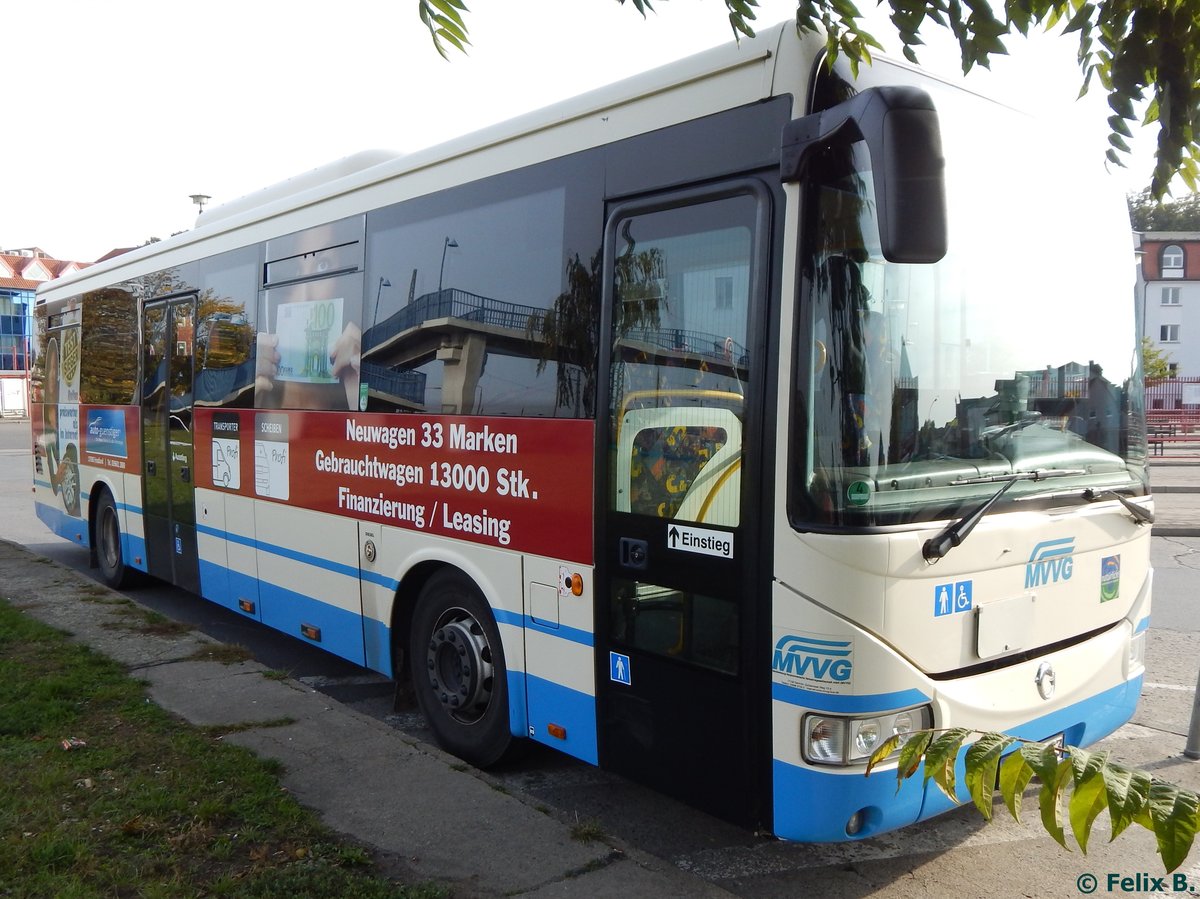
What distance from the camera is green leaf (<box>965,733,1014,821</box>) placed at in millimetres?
1543

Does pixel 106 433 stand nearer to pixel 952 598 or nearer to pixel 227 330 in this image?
pixel 227 330

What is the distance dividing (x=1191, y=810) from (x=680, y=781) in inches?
109

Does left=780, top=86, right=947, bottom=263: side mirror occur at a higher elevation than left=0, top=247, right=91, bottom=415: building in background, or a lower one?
lower

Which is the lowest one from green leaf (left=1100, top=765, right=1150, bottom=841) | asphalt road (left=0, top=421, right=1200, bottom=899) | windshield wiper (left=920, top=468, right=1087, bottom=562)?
asphalt road (left=0, top=421, right=1200, bottom=899)

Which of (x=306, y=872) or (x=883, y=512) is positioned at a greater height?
(x=883, y=512)

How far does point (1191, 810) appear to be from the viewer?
1.36 meters

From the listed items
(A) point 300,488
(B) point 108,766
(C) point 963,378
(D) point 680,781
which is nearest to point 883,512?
(C) point 963,378

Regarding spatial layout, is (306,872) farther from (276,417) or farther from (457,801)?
(276,417)

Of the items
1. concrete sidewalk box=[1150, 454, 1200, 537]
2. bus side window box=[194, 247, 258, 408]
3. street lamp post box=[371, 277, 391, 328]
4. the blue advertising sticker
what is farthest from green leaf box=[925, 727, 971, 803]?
the blue advertising sticker

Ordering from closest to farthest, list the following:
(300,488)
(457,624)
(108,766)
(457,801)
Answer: (457,801)
(108,766)
(457,624)
(300,488)

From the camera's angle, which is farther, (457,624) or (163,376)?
(163,376)

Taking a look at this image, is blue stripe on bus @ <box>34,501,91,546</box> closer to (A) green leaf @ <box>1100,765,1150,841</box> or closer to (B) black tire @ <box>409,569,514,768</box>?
(B) black tire @ <box>409,569,514,768</box>

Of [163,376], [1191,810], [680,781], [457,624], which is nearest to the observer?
[1191,810]

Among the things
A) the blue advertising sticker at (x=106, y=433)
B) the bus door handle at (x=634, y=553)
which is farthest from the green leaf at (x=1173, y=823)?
the blue advertising sticker at (x=106, y=433)
